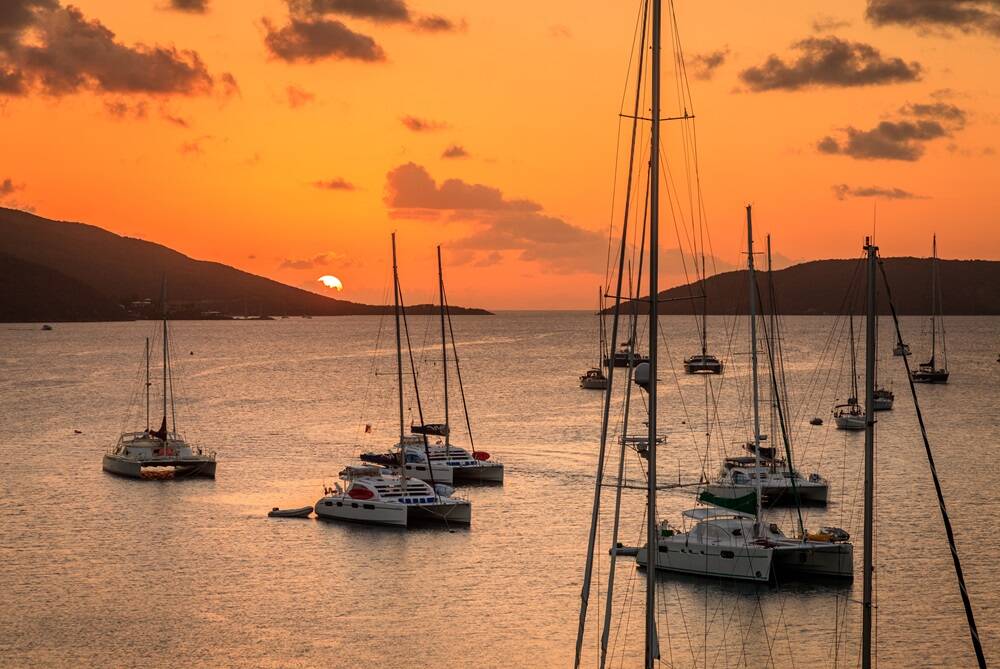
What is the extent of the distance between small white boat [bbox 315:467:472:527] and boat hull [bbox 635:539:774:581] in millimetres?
12700

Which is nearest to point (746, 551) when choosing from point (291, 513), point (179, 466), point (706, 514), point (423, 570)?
point (706, 514)

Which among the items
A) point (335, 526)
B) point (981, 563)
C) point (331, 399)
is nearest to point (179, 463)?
point (335, 526)

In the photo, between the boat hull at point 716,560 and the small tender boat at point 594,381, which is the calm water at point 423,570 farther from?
the small tender boat at point 594,381

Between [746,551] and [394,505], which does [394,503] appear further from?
[746,551]

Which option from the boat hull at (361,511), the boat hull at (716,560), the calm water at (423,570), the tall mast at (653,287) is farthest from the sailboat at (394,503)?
the tall mast at (653,287)

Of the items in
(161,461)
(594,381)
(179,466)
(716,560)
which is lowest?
(179,466)

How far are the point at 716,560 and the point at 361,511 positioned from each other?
1808 cm

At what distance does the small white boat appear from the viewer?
5503 centimetres

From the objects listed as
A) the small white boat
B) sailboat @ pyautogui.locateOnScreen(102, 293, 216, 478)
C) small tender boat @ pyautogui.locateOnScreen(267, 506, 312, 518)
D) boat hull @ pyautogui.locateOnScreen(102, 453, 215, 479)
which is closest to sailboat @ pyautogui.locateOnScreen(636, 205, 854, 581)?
the small white boat

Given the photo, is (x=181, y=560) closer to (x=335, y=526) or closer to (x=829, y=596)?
(x=335, y=526)

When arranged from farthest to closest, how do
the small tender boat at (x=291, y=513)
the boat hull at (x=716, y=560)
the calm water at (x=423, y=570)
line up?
the small tender boat at (x=291, y=513), the boat hull at (x=716, y=560), the calm water at (x=423, y=570)

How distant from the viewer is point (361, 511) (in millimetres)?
55656

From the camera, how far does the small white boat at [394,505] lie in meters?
55.0

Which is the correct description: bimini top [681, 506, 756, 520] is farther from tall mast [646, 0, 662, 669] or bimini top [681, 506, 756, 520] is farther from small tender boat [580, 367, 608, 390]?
small tender boat [580, 367, 608, 390]
